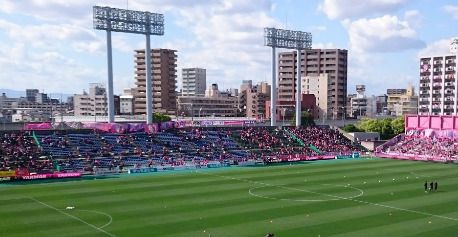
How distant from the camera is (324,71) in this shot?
16912cm

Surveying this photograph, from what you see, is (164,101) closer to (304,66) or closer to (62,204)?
(304,66)

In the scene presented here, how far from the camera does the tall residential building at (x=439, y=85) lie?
420 ft

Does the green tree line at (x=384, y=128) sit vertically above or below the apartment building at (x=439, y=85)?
below

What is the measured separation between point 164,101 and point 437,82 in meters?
88.9

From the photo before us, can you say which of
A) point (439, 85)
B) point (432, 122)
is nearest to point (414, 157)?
point (432, 122)

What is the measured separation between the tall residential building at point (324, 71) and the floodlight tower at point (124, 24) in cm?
9657

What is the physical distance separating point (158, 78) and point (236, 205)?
135 meters

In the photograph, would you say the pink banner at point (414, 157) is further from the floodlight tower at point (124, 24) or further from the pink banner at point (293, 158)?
the floodlight tower at point (124, 24)

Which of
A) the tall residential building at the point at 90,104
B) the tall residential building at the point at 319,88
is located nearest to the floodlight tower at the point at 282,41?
the tall residential building at the point at 319,88

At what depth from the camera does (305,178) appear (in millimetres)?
50531

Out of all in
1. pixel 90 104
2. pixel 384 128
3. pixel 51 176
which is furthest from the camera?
pixel 90 104

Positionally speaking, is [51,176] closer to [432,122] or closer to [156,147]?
[156,147]

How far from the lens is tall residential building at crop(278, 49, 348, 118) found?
165m

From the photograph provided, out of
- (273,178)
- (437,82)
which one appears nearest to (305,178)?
(273,178)
